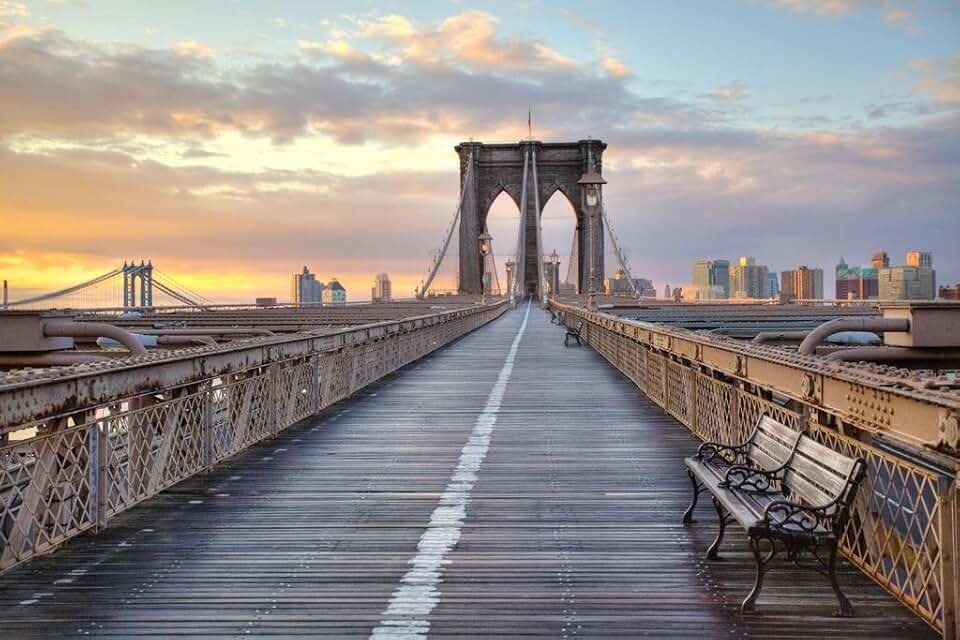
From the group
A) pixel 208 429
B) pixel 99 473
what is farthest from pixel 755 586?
pixel 208 429

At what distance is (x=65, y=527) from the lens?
20.4 feet

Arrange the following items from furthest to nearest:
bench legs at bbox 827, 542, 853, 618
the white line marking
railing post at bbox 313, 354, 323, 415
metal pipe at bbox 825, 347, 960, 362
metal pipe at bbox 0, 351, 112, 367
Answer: metal pipe at bbox 825, 347, 960, 362 → metal pipe at bbox 0, 351, 112, 367 → railing post at bbox 313, 354, 323, 415 → bench legs at bbox 827, 542, 853, 618 → the white line marking

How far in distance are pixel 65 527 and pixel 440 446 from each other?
472 centimetres

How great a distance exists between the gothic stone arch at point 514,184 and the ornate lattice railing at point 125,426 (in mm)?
104804

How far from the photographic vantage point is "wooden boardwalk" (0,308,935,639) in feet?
15.6

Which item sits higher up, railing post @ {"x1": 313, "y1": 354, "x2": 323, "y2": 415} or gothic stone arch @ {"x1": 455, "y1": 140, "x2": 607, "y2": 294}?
gothic stone arch @ {"x1": 455, "y1": 140, "x2": 607, "y2": 294}

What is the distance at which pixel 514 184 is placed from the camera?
123 metres

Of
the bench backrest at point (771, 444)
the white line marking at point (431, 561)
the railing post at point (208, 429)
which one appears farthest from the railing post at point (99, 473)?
the bench backrest at point (771, 444)

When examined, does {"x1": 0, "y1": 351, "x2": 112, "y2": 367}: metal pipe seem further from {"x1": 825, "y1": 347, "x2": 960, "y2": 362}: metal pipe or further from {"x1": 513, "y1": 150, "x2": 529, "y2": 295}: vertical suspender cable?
{"x1": 513, "y1": 150, "x2": 529, "y2": 295}: vertical suspender cable

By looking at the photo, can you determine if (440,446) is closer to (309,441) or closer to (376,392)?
(309,441)

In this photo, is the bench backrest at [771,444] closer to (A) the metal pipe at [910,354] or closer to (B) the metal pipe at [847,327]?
(B) the metal pipe at [847,327]

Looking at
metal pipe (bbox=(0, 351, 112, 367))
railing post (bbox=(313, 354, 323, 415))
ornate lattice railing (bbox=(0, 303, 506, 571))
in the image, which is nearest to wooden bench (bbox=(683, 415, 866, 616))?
ornate lattice railing (bbox=(0, 303, 506, 571))

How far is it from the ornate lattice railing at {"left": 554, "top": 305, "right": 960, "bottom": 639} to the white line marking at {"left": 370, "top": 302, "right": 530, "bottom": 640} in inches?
98.8

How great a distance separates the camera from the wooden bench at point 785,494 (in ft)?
15.9
